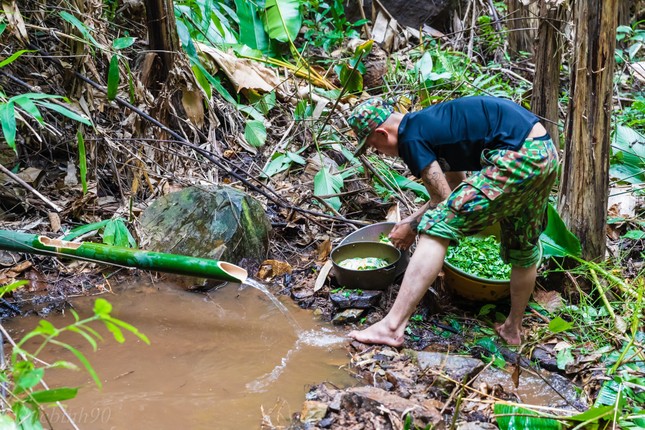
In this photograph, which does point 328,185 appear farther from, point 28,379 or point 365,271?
point 28,379

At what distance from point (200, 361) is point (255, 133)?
2.57 m

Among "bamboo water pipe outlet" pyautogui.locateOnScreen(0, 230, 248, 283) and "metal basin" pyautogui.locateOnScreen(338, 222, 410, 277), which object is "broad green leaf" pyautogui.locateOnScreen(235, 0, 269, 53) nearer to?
"metal basin" pyautogui.locateOnScreen(338, 222, 410, 277)

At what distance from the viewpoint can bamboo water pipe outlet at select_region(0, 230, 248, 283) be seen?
10.3 ft

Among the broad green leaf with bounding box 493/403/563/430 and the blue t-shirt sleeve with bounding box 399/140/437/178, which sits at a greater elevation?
the blue t-shirt sleeve with bounding box 399/140/437/178

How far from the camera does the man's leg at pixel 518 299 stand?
10.8ft

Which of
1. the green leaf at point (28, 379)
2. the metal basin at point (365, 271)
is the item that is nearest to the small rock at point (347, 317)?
the metal basin at point (365, 271)

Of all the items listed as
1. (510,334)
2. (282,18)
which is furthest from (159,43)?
(510,334)

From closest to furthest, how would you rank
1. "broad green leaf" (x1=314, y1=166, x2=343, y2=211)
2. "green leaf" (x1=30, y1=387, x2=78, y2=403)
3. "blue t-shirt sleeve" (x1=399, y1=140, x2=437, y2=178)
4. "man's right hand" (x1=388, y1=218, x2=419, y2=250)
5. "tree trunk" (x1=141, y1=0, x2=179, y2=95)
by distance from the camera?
1. "green leaf" (x1=30, y1=387, x2=78, y2=403)
2. "blue t-shirt sleeve" (x1=399, y1=140, x2=437, y2=178)
3. "man's right hand" (x1=388, y1=218, x2=419, y2=250)
4. "tree trunk" (x1=141, y1=0, x2=179, y2=95)
5. "broad green leaf" (x1=314, y1=166, x2=343, y2=211)

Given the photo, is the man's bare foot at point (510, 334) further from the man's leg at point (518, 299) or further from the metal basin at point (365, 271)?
the metal basin at point (365, 271)

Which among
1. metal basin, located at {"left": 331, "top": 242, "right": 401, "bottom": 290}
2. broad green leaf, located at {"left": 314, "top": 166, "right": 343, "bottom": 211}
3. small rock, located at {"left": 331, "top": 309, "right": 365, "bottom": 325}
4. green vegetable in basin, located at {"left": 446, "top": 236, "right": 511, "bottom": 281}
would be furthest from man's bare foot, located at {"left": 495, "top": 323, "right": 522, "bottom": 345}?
broad green leaf, located at {"left": 314, "top": 166, "right": 343, "bottom": 211}

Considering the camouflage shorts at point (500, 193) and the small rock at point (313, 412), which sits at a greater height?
the camouflage shorts at point (500, 193)

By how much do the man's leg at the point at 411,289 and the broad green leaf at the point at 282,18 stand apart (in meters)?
3.54

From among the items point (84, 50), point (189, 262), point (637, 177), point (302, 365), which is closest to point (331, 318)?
point (302, 365)

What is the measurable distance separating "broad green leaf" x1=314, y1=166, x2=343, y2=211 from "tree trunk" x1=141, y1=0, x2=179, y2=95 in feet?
4.60
